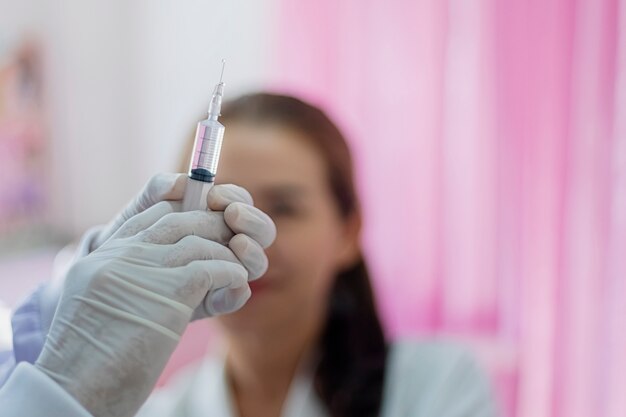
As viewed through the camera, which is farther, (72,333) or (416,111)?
(416,111)

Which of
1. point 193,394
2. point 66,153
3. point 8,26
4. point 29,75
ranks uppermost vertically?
point 8,26

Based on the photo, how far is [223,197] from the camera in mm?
655

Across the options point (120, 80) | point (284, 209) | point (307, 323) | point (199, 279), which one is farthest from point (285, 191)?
point (120, 80)

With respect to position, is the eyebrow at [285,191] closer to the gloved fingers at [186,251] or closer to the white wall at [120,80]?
the gloved fingers at [186,251]

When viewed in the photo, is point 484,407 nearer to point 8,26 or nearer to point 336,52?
point 336,52

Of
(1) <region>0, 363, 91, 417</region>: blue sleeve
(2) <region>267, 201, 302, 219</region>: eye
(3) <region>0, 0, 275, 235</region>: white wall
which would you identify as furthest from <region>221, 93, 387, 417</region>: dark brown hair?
(3) <region>0, 0, 275, 235</region>: white wall

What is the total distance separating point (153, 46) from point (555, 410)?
5.27 feet

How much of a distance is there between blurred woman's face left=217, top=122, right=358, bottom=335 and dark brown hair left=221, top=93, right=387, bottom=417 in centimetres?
3

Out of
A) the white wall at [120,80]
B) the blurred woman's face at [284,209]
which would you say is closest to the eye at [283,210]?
the blurred woman's face at [284,209]

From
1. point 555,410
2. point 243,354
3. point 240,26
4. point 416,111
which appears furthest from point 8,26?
point 555,410

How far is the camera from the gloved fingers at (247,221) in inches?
25.3

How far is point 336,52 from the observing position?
1.62 metres

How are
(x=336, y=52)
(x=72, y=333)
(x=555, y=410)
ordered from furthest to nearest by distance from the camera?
(x=336, y=52) → (x=555, y=410) → (x=72, y=333)

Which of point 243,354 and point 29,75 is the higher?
point 29,75
